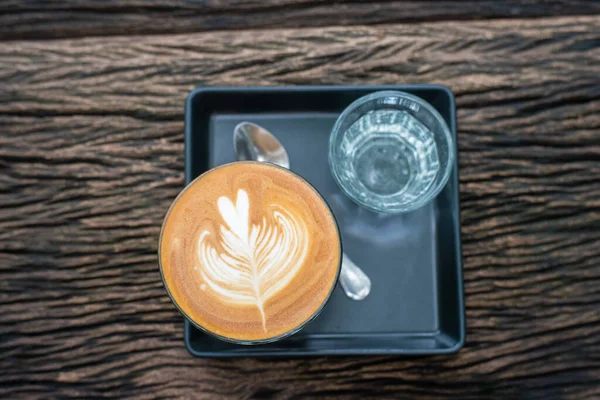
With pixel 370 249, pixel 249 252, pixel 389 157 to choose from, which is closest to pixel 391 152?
pixel 389 157

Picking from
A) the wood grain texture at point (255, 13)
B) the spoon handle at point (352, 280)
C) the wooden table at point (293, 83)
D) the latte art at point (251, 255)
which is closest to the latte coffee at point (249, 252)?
the latte art at point (251, 255)

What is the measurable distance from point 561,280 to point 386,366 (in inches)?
15.1

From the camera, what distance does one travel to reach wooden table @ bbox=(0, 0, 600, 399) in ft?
3.41

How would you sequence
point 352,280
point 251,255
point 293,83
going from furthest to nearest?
point 293,83 < point 352,280 < point 251,255

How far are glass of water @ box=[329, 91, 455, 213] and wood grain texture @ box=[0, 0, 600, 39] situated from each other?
0.83 feet

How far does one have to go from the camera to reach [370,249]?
0.95 m

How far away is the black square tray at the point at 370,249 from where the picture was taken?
93cm

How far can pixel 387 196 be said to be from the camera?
3.23ft

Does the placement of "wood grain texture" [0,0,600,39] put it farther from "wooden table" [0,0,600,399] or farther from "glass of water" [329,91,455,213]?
"glass of water" [329,91,455,213]

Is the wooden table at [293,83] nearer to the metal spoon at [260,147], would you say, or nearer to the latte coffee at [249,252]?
the metal spoon at [260,147]

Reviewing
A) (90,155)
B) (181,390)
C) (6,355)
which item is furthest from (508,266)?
(6,355)

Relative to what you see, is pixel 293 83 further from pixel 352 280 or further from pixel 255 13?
pixel 352 280

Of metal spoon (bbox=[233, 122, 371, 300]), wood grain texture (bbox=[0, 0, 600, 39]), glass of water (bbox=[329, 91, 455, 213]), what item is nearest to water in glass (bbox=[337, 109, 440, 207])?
glass of water (bbox=[329, 91, 455, 213])

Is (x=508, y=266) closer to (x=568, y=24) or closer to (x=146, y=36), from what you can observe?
(x=568, y=24)
